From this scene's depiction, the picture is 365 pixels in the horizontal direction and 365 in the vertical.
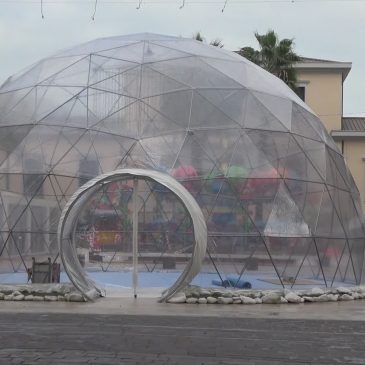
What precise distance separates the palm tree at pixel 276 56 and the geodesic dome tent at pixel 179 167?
11.6 m

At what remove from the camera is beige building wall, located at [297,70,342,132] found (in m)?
33.9

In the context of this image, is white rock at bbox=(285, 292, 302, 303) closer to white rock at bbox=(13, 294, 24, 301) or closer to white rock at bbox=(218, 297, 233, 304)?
white rock at bbox=(218, 297, 233, 304)

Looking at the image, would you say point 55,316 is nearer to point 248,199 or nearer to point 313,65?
point 248,199

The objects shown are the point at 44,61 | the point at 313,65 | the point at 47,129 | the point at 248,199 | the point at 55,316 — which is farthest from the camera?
the point at 313,65

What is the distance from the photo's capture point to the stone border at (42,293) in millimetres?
14227

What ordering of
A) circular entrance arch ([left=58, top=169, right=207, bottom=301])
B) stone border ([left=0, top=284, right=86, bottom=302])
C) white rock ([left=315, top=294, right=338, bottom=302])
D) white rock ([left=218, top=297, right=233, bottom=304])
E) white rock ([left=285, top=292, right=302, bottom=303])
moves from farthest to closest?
1. white rock ([left=315, top=294, right=338, bottom=302])
2. white rock ([left=285, top=292, right=302, bottom=303])
3. stone border ([left=0, top=284, right=86, bottom=302])
4. white rock ([left=218, top=297, right=233, bottom=304])
5. circular entrance arch ([left=58, top=169, right=207, bottom=301])

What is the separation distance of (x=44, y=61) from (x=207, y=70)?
4553 millimetres

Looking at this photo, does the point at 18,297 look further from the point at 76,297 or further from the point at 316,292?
the point at 316,292

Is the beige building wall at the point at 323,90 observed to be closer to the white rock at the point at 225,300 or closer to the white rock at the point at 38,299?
the white rock at the point at 225,300

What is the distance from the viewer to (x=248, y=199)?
48.8 feet

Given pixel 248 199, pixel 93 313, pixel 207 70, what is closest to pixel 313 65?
pixel 207 70

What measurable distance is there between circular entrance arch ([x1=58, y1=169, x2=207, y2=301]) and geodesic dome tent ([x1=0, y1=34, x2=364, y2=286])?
810 millimetres

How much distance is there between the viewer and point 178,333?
9742 millimetres

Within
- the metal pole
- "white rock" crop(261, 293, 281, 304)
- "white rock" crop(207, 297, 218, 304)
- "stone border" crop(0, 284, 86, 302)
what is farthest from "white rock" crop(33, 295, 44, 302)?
"white rock" crop(261, 293, 281, 304)
